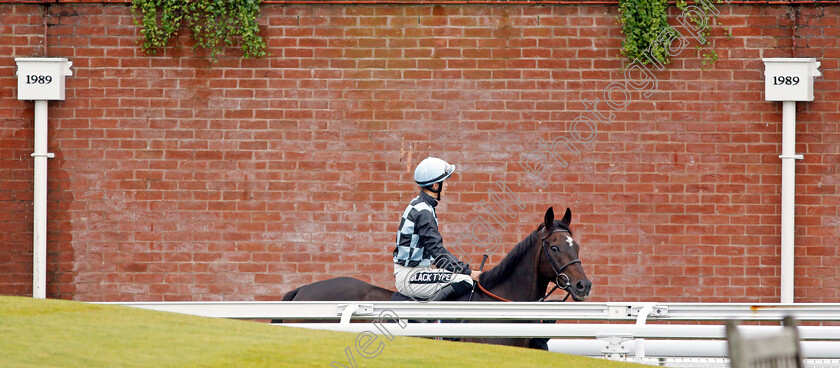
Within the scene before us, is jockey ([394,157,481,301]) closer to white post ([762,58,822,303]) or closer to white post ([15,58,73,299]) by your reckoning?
white post ([762,58,822,303])

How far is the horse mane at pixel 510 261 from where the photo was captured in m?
6.86

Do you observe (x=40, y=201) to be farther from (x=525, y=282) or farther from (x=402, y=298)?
(x=525, y=282)

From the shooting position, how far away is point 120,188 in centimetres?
986

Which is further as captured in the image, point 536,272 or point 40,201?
point 40,201

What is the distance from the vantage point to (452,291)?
6797 mm

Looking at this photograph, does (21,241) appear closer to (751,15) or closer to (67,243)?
(67,243)

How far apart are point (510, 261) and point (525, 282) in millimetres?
185

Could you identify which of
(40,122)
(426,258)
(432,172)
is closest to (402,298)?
(426,258)

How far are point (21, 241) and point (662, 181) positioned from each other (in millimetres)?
6651

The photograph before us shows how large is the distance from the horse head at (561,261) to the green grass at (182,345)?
1107 mm

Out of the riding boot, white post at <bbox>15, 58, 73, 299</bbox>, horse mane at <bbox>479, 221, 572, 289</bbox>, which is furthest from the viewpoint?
white post at <bbox>15, 58, 73, 299</bbox>

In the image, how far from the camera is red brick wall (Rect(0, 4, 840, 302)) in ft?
32.0

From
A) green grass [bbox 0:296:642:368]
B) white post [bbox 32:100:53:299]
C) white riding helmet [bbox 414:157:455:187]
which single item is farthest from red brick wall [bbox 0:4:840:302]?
green grass [bbox 0:296:642:368]

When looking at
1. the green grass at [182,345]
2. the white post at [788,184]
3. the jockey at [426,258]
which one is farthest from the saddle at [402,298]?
the white post at [788,184]
